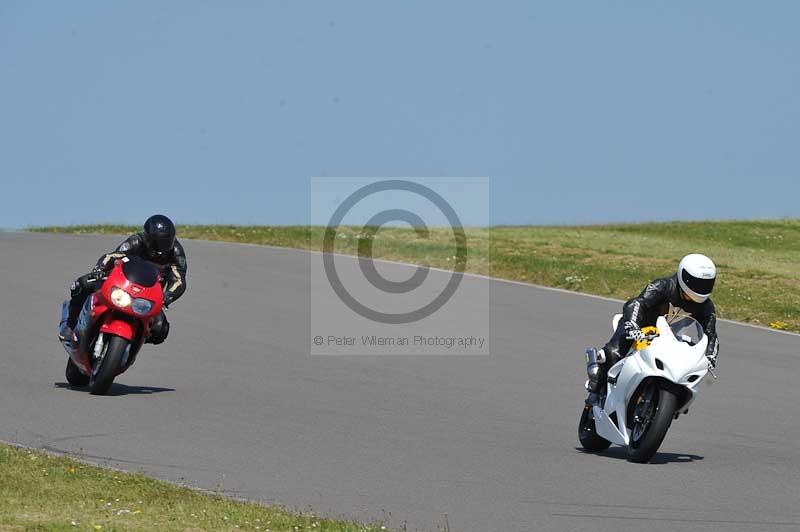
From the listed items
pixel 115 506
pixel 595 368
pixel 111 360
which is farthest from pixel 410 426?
pixel 115 506

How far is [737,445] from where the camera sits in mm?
12469

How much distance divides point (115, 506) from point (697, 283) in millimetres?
4920

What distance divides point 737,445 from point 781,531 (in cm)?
399

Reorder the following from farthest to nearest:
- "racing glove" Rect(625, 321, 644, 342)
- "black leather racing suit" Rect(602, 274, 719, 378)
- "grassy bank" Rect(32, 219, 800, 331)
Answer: "grassy bank" Rect(32, 219, 800, 331)
"black leather racing suit" Rect(602, 274, 719, 378)
"racing glove" Rect(625, 321, 644, 342)

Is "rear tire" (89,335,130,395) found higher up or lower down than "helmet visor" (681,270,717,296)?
lower down

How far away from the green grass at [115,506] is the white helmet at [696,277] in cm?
392

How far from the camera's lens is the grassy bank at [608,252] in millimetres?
26953

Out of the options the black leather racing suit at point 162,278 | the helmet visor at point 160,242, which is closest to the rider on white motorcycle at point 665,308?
the black leather racing suit at point 162,278

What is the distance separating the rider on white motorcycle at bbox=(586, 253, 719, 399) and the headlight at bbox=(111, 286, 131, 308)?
14.2 ft

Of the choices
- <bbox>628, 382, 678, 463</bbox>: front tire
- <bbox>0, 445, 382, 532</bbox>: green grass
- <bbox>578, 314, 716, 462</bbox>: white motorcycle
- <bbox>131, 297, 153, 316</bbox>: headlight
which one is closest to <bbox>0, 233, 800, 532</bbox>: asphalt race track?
<bbox>628, 382, 678, 463</bbox>: front tire

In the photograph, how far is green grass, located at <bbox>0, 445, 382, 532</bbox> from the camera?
7938 millimetres

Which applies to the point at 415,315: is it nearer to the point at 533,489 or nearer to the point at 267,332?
the point at 267,332

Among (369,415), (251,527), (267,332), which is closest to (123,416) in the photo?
(369,415)

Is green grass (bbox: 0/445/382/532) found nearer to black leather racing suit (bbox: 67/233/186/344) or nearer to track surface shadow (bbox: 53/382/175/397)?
black leather racing suit (bbox: 67/233/186/344)
